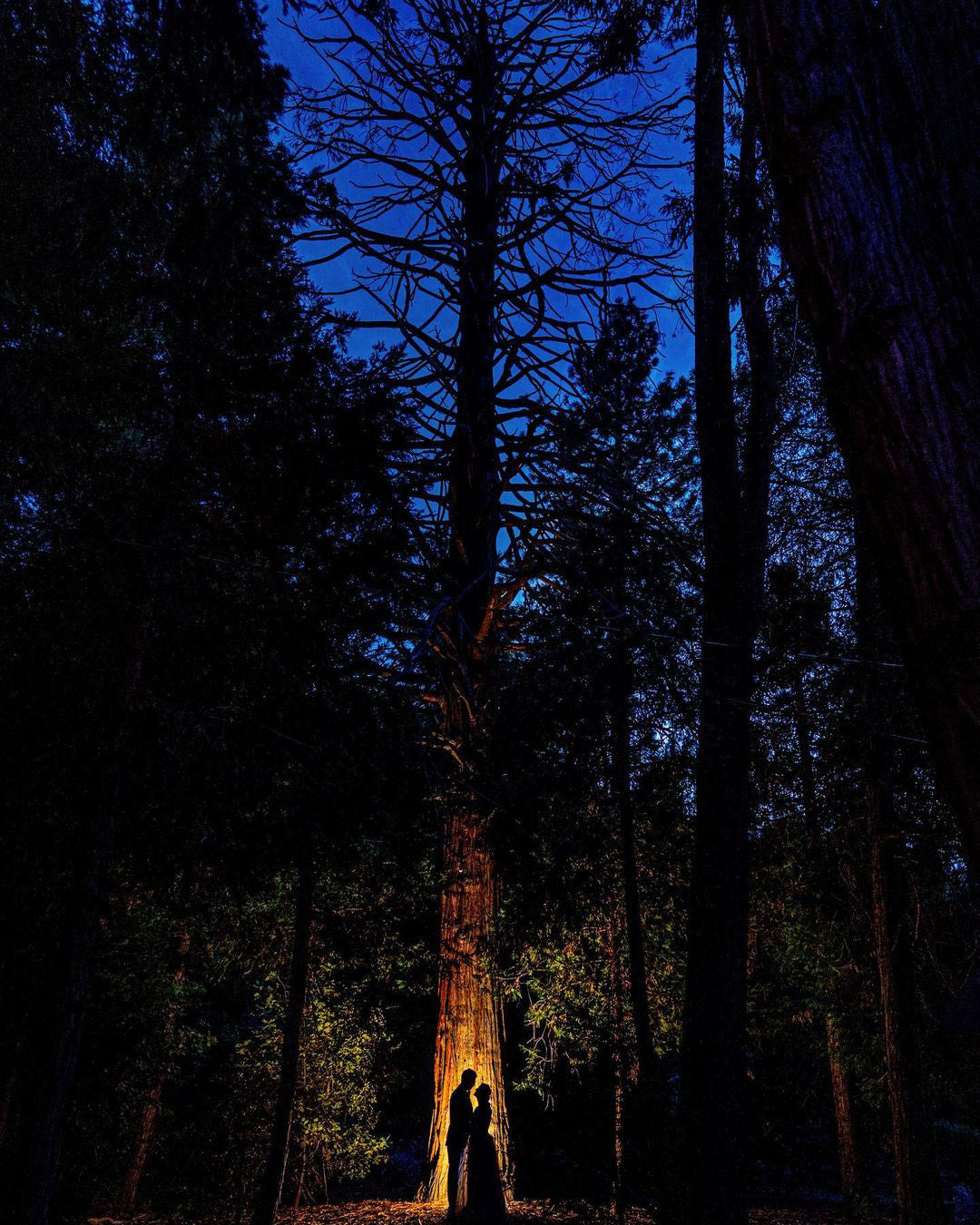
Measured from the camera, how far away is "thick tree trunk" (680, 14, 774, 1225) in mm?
6145

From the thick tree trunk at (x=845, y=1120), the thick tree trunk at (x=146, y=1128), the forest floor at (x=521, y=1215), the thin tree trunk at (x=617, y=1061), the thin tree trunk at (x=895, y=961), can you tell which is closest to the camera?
the forest floor at (x=521, y=1215)

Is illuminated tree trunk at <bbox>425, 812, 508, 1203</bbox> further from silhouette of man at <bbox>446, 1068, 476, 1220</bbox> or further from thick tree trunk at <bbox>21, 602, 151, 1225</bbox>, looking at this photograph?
thick tree trunk at <bbox>21, 602, 151, 1225</bbox>

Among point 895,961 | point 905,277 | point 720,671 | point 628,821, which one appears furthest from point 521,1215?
point 905,277

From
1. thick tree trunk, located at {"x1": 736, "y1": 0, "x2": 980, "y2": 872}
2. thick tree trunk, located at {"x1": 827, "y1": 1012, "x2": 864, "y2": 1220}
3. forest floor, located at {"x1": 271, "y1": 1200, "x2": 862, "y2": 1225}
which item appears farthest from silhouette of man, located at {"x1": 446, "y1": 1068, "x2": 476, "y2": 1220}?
thick tree trunk, located at {"x1": 827, "y1": 1012, "x2": 864, "y2": 1220}

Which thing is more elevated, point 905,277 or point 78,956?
point 905,277

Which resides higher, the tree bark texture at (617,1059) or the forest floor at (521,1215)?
the tree bark texture at (617,1059)

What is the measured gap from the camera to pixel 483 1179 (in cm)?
682

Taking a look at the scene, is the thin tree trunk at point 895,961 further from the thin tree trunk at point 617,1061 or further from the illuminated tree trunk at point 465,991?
the illuminated tree trunk at point 465,991

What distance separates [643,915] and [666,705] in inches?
236

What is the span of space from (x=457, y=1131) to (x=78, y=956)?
3.82 metres

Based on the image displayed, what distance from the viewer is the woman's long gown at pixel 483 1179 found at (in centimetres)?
674

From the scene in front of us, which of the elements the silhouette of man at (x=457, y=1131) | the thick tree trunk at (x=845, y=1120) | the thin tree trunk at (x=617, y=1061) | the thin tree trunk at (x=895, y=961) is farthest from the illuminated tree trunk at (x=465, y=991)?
the thick tree trunk at (x=845, y=1120)

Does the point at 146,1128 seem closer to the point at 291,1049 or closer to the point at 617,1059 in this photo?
Answer: the point at 291,1049

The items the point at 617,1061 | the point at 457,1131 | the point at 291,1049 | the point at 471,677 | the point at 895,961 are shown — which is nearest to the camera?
the point at 457,1131
